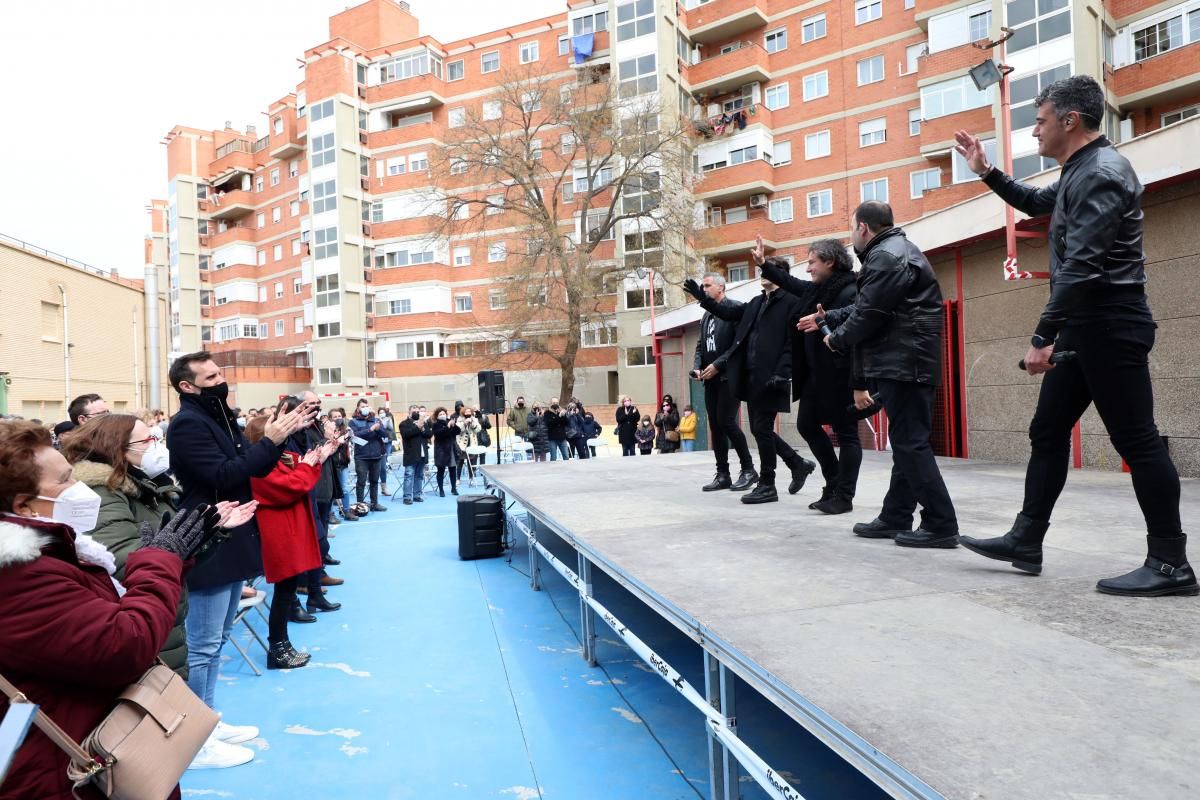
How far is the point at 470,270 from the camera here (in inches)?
1720

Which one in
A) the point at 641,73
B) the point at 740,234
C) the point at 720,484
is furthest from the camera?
the point at 641,73

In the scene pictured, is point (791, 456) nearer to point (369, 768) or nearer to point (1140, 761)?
point (369, 768)

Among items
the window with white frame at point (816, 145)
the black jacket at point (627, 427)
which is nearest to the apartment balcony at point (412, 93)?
the window with white frame at point (816, 145)

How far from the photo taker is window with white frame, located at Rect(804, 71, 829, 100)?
3359cm

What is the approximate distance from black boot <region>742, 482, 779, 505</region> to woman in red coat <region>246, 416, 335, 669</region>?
10.1ft

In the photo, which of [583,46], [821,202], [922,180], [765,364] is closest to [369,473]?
[765,364]

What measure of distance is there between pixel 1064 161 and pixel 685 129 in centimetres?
3053

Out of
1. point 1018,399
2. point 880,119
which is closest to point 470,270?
point 880,119

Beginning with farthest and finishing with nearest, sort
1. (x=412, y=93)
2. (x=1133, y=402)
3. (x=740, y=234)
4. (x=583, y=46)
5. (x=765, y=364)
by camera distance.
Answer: (x=412, y=93) < (x=583, y=46) < (x=740, y=234) < (x=765, y=364) < (x=1133, y=402)

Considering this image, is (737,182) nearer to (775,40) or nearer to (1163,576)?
(775,40)

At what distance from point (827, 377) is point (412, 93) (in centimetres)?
4393

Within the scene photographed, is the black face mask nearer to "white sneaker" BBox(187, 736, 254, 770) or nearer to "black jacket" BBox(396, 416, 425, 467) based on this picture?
"white sneaker" BBox(187, 736, 254, 770)

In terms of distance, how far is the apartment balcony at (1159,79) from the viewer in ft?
76.7

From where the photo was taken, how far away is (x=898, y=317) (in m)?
3.91
